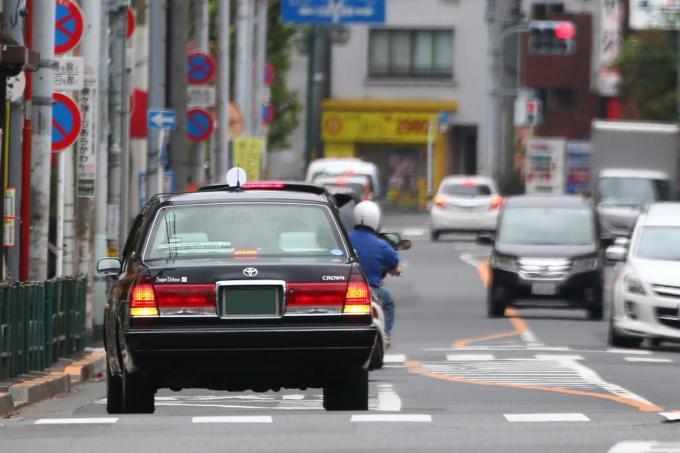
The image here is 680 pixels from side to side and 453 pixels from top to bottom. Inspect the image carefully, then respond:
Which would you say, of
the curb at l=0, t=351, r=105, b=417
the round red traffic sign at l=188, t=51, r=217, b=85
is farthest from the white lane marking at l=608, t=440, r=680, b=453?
the round red traffic sign at l=188, t=51, r=217, b=85

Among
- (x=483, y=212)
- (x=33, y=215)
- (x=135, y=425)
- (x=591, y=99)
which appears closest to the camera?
(x=135, y=425)

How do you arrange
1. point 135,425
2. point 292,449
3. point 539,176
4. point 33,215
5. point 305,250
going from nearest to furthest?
1. point 292,449
2. point 135,425
3. point 305,250
4. point 33,215
5. point 539,176

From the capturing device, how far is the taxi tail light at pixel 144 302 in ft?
44.0

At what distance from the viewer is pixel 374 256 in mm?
20219

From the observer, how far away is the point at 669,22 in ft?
215

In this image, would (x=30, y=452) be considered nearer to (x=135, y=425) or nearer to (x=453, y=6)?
(x=135, y=425)

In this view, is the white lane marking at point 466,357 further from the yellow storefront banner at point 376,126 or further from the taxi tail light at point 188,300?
the yellow storefront banner at point 376,126

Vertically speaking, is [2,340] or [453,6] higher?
[453,6]

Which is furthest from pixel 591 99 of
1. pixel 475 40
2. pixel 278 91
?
pixel 278 91

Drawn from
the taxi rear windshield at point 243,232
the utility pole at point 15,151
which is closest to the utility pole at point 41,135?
the utility pole at point 15,151

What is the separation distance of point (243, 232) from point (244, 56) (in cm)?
3718

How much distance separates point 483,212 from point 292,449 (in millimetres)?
43226

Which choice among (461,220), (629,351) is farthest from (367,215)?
(461,220)

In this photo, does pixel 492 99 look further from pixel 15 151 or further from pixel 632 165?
pixel 15 151
